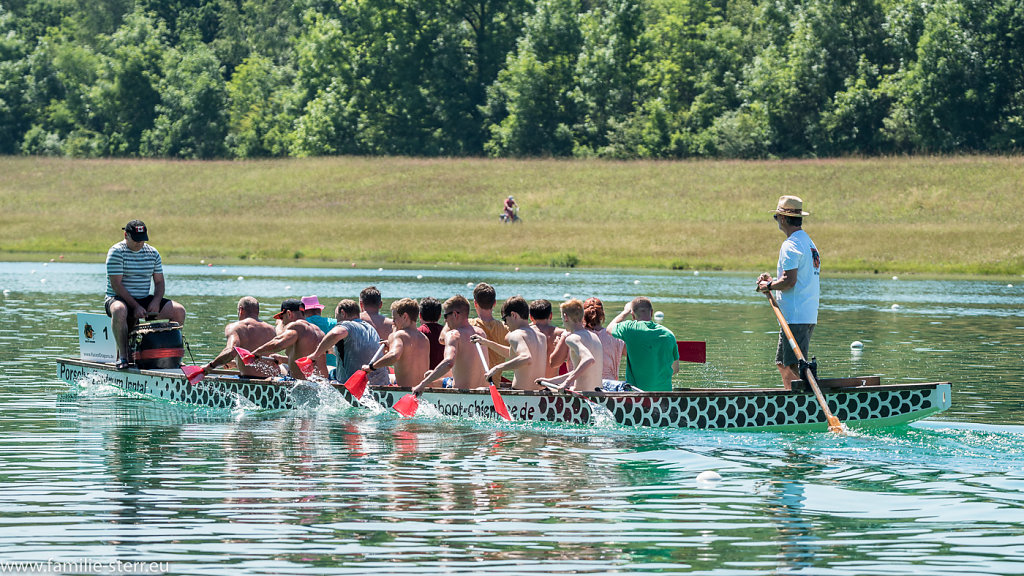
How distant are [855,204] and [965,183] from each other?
5.80m

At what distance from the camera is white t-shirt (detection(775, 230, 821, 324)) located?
1519cm

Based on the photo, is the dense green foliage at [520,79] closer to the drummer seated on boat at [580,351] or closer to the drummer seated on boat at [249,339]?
the drummer seated on boat at [249,339]

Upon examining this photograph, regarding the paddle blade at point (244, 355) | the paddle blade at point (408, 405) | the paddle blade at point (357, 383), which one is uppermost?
the paddle blade at point (244, 355)

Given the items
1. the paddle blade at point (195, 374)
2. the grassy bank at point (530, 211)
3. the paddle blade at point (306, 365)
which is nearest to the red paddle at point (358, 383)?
the paddle blade at point (306, 365)

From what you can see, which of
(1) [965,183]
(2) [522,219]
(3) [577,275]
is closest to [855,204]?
(1) [965,183]

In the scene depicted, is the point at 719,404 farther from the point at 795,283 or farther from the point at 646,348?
the point at 795,283

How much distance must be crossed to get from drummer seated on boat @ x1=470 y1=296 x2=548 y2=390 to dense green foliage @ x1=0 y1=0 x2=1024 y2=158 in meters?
67.5

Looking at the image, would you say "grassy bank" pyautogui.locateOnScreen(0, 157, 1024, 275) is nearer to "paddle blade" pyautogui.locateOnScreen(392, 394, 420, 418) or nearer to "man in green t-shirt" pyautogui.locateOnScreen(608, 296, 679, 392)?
"man in green t-shirt" pyautogui.locateOnScreen(608, 296, 679, 392)

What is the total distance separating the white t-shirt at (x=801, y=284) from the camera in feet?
49.8

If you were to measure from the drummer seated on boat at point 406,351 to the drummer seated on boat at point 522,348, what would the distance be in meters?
0.82

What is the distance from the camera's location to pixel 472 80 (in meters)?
103

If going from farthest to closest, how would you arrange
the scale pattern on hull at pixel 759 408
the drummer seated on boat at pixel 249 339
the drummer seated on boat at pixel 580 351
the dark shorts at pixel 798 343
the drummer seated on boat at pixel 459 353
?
the drummer seated on boat at pixel 249 339 → the drummer seated on boat at pixel 459 353 → the drummer seated on boat at pixel 580 351 → the dark shorts at pixel 798 343 → the scale pattern on hull at pixel 759 408

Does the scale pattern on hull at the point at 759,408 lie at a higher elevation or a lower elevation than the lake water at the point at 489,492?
higher

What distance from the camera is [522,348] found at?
16109mm
